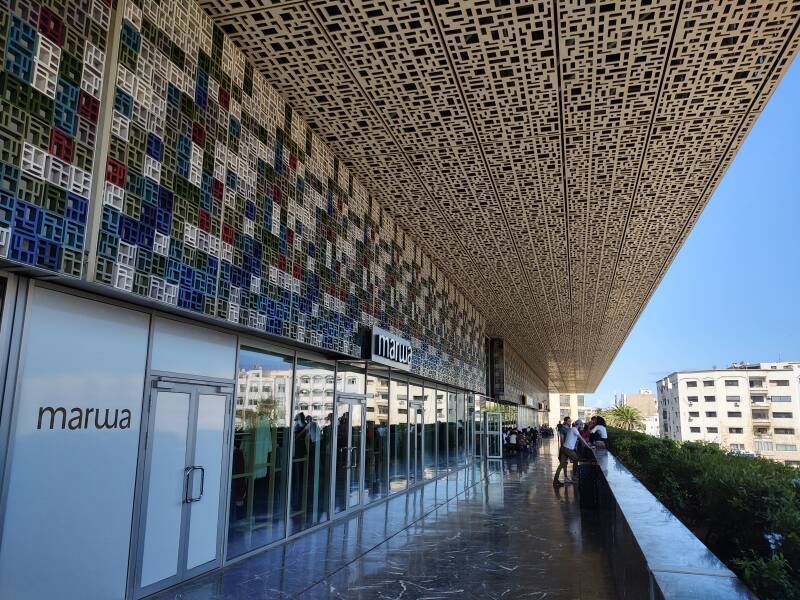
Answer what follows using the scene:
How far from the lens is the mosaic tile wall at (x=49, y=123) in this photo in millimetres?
3434

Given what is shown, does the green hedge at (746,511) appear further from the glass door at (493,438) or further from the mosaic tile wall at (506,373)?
the mosaic tile wall at (506,373)

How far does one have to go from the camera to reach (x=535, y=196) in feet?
31.8

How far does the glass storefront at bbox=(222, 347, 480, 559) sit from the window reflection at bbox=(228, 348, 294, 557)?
1cm

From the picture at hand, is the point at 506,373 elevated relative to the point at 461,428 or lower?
elevated

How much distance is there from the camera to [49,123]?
3693mm

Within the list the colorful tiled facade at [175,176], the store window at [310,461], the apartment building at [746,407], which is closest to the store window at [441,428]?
the store window at [310,461]

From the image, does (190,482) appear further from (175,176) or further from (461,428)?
(461,428)

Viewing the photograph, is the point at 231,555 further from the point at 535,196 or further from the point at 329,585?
the point at 535,196

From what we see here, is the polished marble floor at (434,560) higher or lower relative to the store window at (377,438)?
lower

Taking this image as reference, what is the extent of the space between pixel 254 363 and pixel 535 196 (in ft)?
17.9

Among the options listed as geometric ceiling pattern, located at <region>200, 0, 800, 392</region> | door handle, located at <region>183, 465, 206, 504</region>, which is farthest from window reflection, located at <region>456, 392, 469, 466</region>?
door handle, located at <region>183, 465, 206, 504</region>

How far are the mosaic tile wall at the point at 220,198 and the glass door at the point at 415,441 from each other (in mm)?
4793

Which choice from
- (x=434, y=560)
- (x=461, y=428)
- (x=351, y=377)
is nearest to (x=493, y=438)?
(x=461, y=428)

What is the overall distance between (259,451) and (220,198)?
316cm
